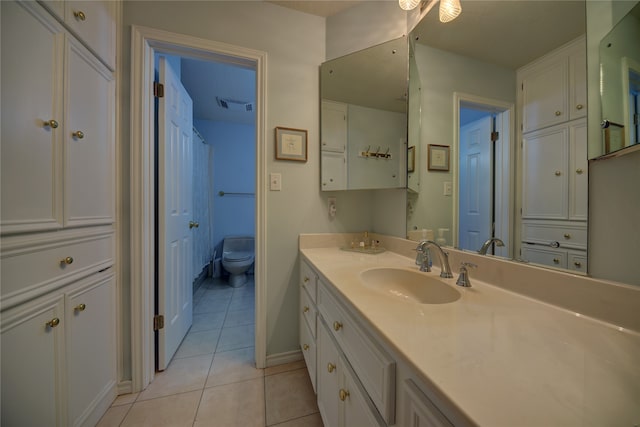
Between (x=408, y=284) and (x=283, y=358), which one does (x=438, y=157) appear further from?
(x=283, y=358)

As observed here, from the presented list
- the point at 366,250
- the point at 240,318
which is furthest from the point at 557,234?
the point at 240,318

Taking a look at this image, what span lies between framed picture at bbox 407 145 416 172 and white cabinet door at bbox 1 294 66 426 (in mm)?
1640

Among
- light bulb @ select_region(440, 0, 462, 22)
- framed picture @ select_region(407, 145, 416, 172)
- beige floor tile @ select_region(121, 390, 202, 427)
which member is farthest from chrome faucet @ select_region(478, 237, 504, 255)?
beige floor tile @ select_region(121, 390, 202, 427)

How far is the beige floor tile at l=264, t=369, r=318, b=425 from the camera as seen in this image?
1.12 m

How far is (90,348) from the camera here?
1.02 m

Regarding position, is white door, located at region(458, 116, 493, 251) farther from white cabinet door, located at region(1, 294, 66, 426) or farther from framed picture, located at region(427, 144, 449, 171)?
white cabinet door, located at region(1, 294, 66, 426)

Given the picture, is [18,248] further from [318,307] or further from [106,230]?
[318,307]

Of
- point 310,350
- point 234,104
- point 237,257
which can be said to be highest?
point 234,104

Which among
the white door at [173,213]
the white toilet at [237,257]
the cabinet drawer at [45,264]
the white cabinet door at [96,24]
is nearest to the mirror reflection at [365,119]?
the white door at [173,213]

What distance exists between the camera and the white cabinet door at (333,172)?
1516mm

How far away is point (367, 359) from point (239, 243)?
306cm

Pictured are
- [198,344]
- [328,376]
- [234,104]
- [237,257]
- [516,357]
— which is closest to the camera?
[516,357]

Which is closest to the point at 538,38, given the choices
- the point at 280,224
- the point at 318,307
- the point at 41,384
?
the point at 318,307

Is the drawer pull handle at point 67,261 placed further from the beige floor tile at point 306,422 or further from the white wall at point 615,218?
the white wall at point 615,218
